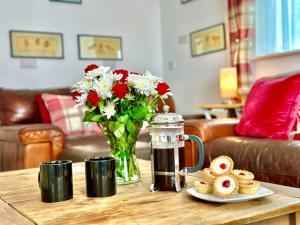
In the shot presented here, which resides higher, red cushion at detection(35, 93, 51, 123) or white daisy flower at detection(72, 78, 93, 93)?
white daisy flower at detection(72, 78, 93, 93)

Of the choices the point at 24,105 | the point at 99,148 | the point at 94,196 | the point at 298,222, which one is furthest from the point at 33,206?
the point at 24,105

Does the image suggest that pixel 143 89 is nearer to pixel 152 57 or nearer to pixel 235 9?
pixel 235 9

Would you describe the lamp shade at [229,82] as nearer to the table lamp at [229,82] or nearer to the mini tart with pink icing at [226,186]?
the table lamp at [229,82]

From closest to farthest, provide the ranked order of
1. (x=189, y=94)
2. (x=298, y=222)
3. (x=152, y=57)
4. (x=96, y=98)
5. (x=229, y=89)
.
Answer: (x=298, y=222), (x=96, y=98), (x=229, y=89), (x=189, y=94), (x=152, y=57)

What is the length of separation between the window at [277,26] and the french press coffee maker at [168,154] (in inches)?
102

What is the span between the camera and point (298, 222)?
956 millimetres

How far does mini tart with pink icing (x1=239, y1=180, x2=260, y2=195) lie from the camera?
1.01 m

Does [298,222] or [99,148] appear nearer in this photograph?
[298,222]

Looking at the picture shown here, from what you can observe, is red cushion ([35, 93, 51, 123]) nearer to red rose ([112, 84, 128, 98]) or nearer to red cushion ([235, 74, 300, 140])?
red cushion ([235, 74, 300, 140])

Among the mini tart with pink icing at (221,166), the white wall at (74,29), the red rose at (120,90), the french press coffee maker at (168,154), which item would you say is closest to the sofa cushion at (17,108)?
the white wall at (74,29)

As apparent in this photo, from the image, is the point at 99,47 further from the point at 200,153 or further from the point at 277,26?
the point at 200,153

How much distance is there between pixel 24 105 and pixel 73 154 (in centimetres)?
112

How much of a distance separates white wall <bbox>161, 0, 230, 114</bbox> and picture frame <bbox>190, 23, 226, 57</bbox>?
0.05 metres

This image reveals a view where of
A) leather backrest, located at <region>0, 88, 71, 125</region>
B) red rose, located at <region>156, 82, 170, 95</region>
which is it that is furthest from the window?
red rose, located at <region>156, 82, 170, 95</region>
